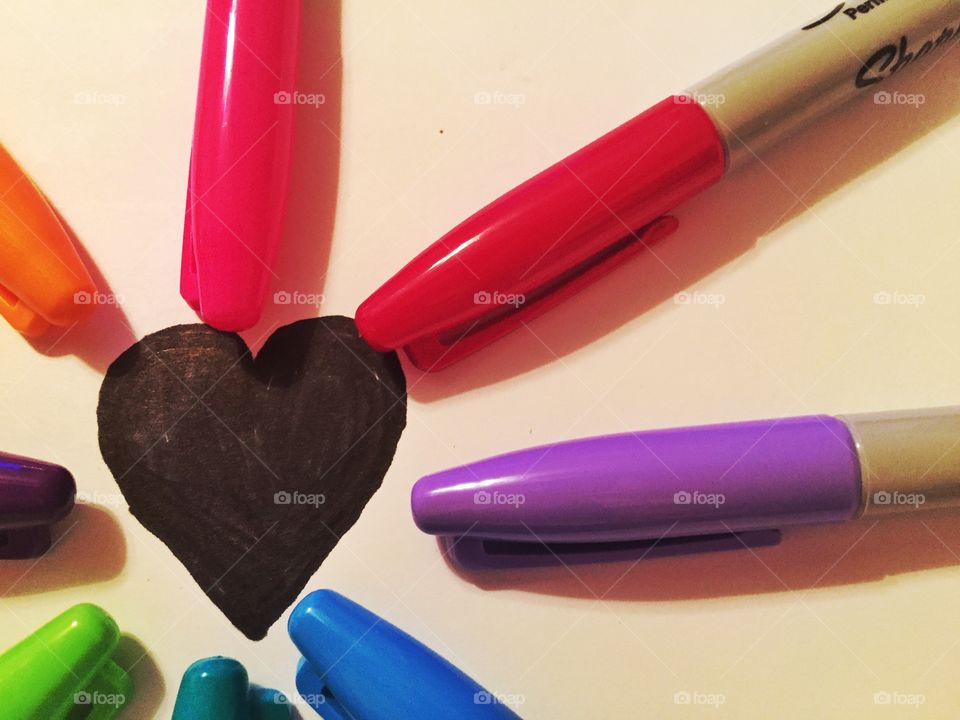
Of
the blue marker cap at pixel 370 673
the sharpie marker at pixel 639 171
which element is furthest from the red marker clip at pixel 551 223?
the blue marker cap at pixel 370 673

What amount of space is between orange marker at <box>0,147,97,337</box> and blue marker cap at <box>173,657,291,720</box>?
0.19 m

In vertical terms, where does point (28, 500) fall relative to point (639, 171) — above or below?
below

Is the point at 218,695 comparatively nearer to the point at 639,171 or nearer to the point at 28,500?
the point at 28,500

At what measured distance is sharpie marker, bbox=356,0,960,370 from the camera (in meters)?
0.40

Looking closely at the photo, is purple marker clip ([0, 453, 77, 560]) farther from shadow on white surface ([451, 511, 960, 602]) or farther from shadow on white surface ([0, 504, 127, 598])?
shadow on white surface ([451, 511, 960, 602])

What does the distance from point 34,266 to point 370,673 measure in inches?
10.3

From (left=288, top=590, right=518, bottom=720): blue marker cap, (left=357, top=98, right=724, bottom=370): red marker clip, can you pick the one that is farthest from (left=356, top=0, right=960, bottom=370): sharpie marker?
(left=288, top=590, right=518, bottom=720): blue marker cap

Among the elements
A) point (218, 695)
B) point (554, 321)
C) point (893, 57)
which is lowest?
point (218, 695)

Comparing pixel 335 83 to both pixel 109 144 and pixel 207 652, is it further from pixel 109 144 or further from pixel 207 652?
pixel 207 652

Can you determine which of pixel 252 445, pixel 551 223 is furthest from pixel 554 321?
pixel 252 445

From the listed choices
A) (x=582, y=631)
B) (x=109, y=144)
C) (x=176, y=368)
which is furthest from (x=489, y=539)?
(x=109, y=144)

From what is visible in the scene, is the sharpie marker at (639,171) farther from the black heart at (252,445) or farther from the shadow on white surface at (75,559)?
the shadow on white surface at (75,559)

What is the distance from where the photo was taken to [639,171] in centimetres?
40

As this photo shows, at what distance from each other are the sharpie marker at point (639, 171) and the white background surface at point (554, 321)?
29 millimetres
